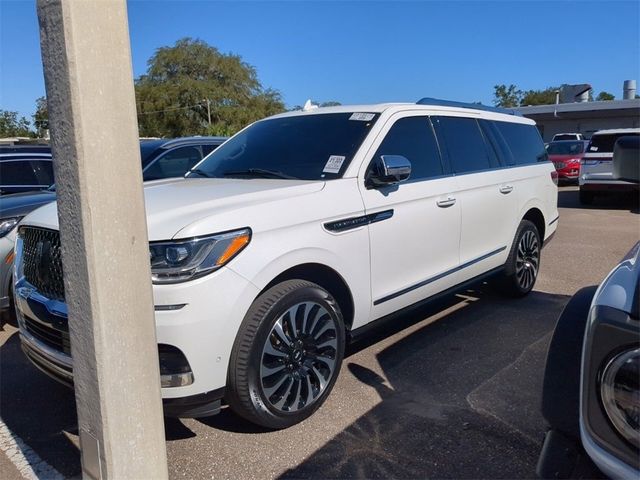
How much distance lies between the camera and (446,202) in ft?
14.3

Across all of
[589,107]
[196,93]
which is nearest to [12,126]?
[196,93]

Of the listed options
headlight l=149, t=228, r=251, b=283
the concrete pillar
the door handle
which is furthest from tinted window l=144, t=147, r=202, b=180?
the concrete pillar

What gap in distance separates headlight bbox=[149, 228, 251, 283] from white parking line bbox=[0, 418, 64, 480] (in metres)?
1.22

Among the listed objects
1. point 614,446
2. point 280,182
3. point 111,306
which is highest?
point 280,182

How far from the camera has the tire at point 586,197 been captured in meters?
14.1

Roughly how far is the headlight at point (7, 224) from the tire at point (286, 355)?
307 cm

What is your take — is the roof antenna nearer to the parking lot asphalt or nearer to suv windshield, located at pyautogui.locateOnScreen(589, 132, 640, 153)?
the parking lot asphalt

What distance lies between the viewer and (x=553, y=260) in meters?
7.86

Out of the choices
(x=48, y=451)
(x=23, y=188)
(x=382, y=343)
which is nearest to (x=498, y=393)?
(x=382, y=343)

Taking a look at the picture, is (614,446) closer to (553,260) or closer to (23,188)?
(553,260)

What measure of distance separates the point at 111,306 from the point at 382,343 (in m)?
2.91

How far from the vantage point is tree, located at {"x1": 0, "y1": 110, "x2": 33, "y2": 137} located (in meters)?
43.1

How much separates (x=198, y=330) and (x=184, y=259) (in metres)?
0.36

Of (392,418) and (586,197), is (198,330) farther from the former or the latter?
(586,197)
